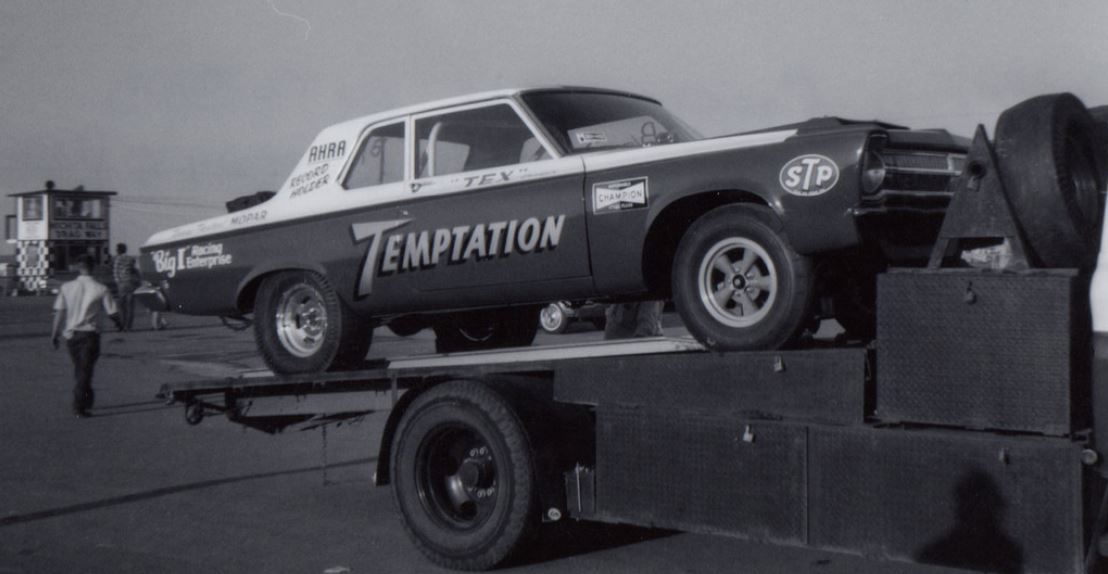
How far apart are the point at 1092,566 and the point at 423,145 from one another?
4.05 meters

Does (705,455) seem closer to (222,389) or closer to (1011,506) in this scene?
(1011,506)

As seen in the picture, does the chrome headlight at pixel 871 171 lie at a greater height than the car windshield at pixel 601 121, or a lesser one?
lesser

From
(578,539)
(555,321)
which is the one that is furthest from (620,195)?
(555,321)

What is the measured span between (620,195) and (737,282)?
0.77 metres

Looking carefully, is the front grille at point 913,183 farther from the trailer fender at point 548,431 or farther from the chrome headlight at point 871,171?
the trailer fender at point 548,431

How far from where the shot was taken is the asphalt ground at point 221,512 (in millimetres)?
5812

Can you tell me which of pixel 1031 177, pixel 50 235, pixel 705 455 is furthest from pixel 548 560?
pixel 50 235

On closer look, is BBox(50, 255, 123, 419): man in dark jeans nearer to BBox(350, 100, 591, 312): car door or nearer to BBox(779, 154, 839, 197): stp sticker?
BBox(350, 100, 591, 312): car door

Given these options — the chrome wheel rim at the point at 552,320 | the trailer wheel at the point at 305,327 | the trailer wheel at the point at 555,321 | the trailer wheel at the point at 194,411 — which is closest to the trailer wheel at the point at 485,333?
the trailer wheel at the point at 305,327

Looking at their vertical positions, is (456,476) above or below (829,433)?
below

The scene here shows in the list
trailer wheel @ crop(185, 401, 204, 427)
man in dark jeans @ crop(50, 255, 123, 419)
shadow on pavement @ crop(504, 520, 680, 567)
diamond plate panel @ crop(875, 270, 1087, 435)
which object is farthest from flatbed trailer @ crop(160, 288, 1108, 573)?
man in dark jeans @ crop(50, 255, 123, 419)

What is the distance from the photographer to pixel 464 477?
18.9 feet

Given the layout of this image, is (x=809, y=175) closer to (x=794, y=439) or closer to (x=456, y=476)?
(x=794, y=439)

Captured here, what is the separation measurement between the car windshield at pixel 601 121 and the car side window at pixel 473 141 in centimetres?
14
